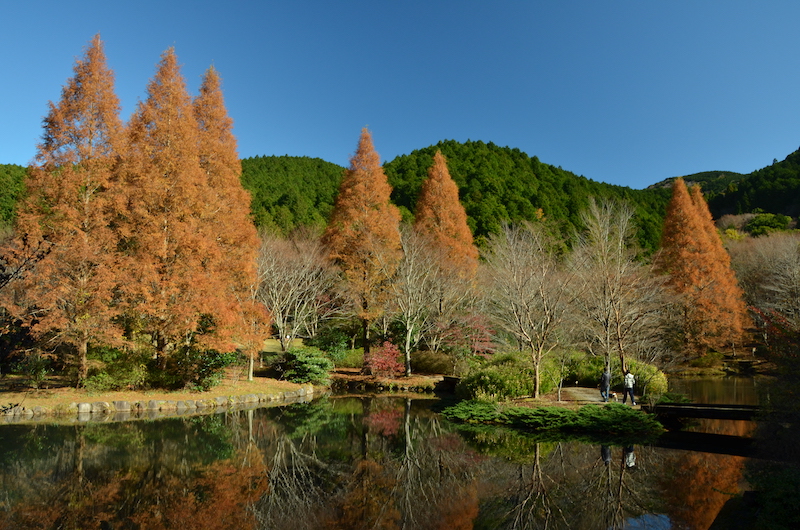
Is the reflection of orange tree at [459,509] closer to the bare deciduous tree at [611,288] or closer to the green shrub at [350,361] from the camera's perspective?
the bare deciduous tree at [611,288]

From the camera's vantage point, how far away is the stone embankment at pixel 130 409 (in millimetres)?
12594

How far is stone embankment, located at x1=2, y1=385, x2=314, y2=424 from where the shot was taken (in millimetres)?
12594

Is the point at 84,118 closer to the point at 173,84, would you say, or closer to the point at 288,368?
the point at 173,84

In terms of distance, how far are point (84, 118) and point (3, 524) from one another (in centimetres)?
1362

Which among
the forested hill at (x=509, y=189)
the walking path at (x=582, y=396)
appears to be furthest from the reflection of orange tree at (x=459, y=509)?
the forested hill at (x=509, y=189)

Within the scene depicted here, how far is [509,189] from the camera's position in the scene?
4338cm

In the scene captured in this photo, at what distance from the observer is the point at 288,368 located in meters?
20.5

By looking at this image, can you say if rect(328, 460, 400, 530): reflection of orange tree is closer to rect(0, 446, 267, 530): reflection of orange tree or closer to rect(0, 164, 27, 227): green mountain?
rect(0, 446, 267, 530): reflection of orange tree

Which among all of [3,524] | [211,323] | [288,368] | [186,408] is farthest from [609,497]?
[288,368]

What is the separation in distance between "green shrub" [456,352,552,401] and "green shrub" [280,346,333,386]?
20.5 ft

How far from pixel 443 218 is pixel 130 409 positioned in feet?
57.2

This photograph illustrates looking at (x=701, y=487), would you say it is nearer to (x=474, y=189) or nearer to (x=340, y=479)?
(x=340, y=479)

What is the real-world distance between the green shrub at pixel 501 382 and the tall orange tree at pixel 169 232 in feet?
25.7

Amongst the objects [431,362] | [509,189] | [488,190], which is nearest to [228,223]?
[431,362]
